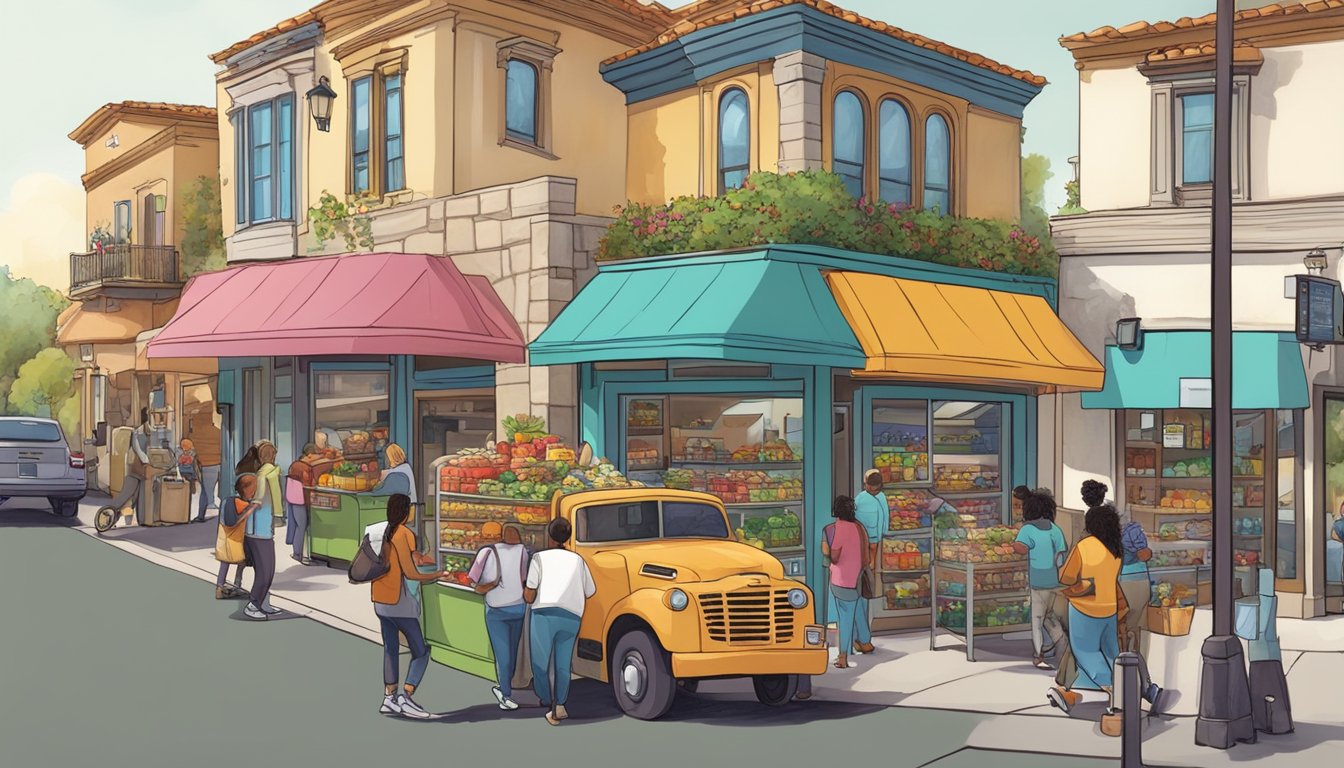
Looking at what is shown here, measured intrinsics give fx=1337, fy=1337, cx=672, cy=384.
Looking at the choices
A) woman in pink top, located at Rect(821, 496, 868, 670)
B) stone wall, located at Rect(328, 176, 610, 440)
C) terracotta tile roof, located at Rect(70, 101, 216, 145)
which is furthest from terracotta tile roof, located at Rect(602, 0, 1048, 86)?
terracotta tile roof, located at Rect(70, 101, 216, 145)

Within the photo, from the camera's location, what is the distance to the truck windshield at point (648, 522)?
1202 centimetres

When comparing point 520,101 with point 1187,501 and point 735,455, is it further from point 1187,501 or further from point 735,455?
point 1187,501

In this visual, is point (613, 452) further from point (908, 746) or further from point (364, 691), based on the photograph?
point (908, 746)

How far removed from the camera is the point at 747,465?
→ 16.9m

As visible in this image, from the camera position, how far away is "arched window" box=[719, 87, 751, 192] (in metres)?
18.5

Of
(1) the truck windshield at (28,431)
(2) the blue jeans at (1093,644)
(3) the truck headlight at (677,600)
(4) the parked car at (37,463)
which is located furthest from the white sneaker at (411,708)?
(1) the truck windshield at (28,431)

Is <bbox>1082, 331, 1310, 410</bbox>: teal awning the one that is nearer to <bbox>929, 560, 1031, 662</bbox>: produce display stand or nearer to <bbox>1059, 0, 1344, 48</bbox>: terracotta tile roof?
<bbox>1059, 0, 1344, 48</bbox>: terracotta tile roof

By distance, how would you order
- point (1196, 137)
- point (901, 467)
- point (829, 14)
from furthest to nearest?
point (1196, 137)
point (829, 14)
point (901, 467)

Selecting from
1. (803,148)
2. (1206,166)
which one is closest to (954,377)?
(803,148)

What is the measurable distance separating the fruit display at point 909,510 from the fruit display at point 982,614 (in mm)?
1648

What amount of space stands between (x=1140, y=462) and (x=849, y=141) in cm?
621

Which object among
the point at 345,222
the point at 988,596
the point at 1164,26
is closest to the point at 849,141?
the point at 1164,26

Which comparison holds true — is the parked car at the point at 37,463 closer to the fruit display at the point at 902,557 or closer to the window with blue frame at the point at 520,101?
the window with blue frame at the point at 520,101

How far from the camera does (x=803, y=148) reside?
57.6ft
